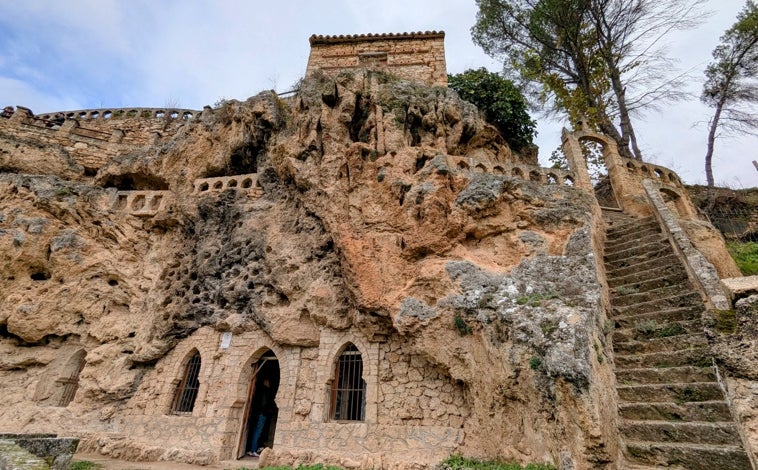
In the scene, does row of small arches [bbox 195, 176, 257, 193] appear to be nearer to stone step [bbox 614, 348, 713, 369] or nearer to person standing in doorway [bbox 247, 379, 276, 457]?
person standing in doorway [bbox 247, 379, 276, 457]

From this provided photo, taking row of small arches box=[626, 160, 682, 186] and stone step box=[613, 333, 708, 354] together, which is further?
row of small arches box=[626, 160, 682, 186]

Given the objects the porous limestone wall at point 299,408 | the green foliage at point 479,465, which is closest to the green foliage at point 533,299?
the green foliage at point 479,465

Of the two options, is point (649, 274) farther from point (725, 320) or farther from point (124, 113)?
point (124, 113)

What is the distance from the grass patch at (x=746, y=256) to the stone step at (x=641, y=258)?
2.94 metres

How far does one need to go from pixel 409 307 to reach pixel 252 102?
7.87 meters

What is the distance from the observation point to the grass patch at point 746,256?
915 centimetres

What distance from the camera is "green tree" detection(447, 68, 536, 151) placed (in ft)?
41.0

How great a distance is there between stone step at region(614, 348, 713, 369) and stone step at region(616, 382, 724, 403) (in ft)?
1.42

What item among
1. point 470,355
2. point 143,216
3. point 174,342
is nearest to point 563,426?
point 470,355

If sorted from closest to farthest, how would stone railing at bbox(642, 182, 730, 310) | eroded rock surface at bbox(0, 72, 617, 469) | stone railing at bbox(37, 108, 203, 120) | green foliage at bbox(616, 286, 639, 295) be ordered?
1. stone railing at bbox(642, 182, 730, 310)
2. eroded rock surface at bbox(0, 72, 617, 469)
3. green foliage at bbox(616, 286, 639, 295)
4. stone railing at bbox(37, 108, 203, 120)

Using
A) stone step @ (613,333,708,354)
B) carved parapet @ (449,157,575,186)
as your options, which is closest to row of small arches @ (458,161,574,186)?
carved parapet @ (449,157,575,186)

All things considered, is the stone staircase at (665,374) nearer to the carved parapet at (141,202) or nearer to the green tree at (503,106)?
the green tree at (503,106)

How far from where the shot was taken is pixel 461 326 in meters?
6.75

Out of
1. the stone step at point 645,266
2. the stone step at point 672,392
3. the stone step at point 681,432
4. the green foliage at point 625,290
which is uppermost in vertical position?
the stone step at point 645,266
